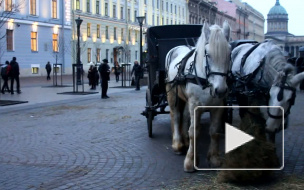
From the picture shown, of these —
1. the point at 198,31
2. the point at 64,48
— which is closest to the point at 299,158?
the point at 198,31

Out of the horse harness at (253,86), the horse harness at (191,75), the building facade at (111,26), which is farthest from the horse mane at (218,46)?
the building facade at (111,26)

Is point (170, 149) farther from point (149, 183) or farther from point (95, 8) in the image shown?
point (95, 8)

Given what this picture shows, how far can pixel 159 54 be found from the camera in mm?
9742

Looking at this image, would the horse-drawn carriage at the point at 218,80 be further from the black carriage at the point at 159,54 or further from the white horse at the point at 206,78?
the black carriage at the point at 159,54

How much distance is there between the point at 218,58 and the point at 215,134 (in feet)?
4.14

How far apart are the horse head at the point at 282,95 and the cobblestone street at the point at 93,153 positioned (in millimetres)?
1125

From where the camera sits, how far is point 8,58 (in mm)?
42156

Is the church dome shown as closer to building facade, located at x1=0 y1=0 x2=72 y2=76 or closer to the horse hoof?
building facade, located at x1=0 y1=0 x2=72 y2=76

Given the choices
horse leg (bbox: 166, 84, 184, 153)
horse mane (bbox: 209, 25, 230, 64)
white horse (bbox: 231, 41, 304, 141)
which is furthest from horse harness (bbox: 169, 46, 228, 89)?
white horse (bbox: 231, 41, 304, 141)

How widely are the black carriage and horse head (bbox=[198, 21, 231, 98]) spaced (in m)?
3.04

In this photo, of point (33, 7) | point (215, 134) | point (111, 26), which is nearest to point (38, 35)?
point (33, 7)

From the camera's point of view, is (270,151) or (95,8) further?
(95,8)

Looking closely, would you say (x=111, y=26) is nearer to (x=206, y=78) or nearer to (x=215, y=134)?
(x=215, y=134)

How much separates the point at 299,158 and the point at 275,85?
209 centimetres
